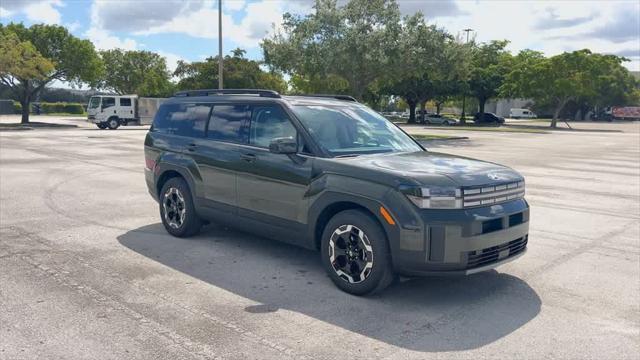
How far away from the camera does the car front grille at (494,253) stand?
4.27 m

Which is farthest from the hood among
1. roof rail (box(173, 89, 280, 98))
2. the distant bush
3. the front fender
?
the distant bush

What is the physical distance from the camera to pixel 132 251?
598cm

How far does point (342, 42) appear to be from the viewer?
25.2m

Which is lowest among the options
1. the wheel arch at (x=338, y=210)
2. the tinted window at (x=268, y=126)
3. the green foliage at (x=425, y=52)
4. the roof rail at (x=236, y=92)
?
the wheel arch at (x=338, y=210)

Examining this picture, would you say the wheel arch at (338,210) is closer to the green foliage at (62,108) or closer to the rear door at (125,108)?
the rear door at (125,108)

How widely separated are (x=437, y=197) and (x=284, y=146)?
1547 mm

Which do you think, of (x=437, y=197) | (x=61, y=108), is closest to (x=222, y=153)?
(x=437, y=197)

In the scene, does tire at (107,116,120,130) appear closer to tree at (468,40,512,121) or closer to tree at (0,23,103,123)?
tree at (0,23,103,123)

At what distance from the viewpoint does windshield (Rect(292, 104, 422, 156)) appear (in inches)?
203

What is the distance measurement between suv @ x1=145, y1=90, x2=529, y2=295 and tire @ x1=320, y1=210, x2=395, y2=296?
0.03ft

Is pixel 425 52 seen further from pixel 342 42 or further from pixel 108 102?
pixel 108 102

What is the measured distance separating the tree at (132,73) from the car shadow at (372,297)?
74026 millimetres

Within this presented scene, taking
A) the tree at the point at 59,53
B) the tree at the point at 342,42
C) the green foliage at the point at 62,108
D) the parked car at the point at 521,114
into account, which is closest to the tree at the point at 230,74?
the tree at the point at 59,53

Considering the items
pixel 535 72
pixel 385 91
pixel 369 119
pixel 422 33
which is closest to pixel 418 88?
pixel 385 91
